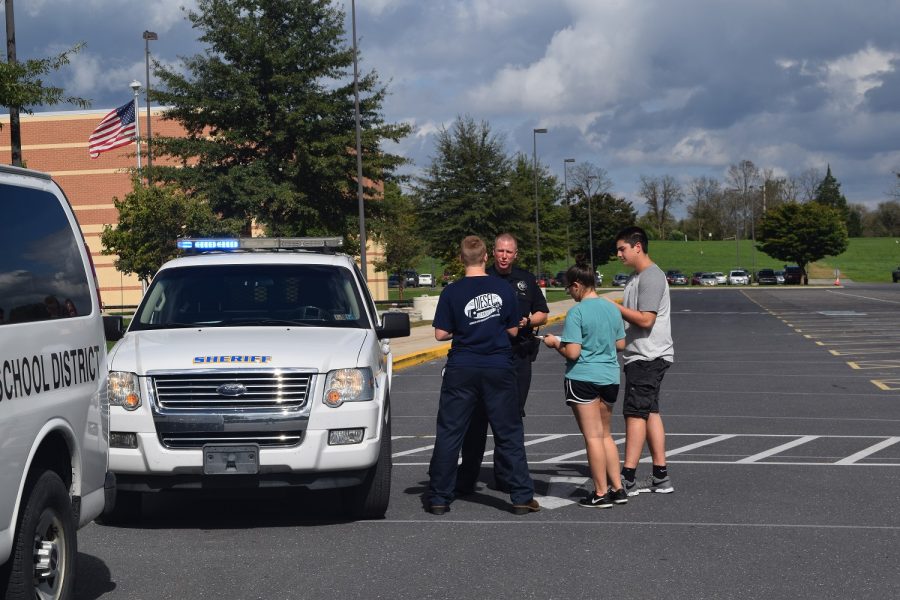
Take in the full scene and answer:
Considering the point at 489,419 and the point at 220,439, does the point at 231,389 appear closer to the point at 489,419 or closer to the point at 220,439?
the point at 220,439

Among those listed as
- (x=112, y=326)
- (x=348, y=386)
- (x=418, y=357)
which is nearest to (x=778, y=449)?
(x=348, y=386)

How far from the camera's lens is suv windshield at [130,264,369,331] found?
8.77 m

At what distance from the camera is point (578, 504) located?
863 cm

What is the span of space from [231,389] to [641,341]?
302 centimetres

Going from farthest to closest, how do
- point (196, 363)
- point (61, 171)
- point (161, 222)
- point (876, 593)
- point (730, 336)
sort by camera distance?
point (61, 171) → point (161, 222) → point (730, 336) → point (196, 363) → point (876, 593)

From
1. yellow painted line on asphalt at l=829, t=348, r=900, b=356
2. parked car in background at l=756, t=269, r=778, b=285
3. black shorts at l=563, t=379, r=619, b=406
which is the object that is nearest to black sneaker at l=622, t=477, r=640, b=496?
black shorts at l=563, t=379, r=619, b=406

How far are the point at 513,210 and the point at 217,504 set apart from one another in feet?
146

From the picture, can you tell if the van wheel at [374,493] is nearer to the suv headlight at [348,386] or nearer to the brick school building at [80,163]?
the suv headlight at [348,386]

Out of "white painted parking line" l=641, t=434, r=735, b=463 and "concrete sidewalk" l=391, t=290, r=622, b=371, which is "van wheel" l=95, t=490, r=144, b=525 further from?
"concrete sidewalk" l=391, t=290, r=622, b=371

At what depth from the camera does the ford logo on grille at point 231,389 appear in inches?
292

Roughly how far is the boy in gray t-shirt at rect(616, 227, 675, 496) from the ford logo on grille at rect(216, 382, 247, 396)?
2.80 m

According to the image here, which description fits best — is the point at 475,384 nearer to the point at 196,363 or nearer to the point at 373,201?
the point at 196,363


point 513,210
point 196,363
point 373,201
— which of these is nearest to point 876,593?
point 196,363

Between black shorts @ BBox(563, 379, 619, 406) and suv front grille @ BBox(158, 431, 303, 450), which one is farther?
black shorts @ BBox(563, 379, 619, 406)
